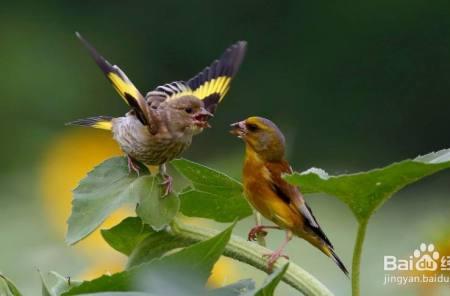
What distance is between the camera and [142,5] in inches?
331

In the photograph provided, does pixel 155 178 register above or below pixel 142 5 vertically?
below

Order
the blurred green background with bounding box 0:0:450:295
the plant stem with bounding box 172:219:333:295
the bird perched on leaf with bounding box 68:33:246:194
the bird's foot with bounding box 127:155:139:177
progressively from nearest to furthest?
1. the plant stem with bounding box 172:219:333:295
2. the bird's foot with bounding box 127:155:139:177
3. the bird perched on leaf with bounding box 68:33:246:194
4. the blurred green background with bounding box 0:0:450:295

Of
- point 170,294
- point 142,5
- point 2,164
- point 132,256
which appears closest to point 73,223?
point 132,256

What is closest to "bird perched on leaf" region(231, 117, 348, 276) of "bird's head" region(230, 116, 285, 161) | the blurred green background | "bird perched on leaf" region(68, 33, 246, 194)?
"bird's head" region(230, 116, 285, 161)

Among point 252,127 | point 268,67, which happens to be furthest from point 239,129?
point 268,67

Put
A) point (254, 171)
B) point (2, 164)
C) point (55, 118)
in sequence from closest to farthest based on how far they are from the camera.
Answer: point (254, 171) → point (2, 164) → point (55, 118)

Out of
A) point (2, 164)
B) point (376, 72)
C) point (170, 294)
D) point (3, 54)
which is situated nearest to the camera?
point (170, 294)

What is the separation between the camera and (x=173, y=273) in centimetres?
56

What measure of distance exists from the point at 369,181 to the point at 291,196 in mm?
172

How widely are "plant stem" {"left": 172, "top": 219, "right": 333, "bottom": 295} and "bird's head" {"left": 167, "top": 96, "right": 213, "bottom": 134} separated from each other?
421 mm

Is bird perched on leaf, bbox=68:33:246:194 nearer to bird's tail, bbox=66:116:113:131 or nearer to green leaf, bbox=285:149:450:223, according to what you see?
bird's tail, bbox=66:116:113:131

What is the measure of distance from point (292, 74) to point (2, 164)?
2.90 meters

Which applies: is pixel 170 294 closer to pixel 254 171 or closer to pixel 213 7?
pixel 254 171

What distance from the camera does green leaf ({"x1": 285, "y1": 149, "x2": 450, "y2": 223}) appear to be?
0.65m
